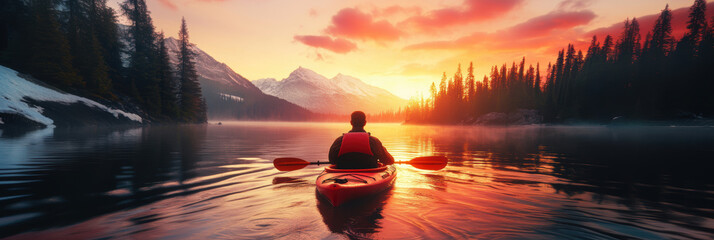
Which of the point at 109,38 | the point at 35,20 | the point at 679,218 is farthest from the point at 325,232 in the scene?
the point at 109,38

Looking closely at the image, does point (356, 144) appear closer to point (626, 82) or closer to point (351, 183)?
point (351, 183)

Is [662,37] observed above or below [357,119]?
above

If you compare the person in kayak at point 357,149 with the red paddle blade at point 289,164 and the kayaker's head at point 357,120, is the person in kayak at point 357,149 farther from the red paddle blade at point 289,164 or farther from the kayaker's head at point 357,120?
the red paddle blade at point 289,164

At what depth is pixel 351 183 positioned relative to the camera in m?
6.53

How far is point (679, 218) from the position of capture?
5766 millimetres

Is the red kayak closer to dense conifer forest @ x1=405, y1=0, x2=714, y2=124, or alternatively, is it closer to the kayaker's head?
the kayaker's head

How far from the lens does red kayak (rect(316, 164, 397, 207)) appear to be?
605 cm

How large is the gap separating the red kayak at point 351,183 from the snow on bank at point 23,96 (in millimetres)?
42842

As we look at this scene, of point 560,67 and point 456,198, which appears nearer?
point 456,198

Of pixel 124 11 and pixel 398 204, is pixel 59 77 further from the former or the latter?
pixel 398 204

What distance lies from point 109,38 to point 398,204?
6432 cm

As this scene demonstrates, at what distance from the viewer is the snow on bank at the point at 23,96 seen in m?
30.5

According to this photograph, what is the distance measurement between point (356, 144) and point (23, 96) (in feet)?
145

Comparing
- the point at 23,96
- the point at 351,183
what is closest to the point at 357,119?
the point at 351,183
